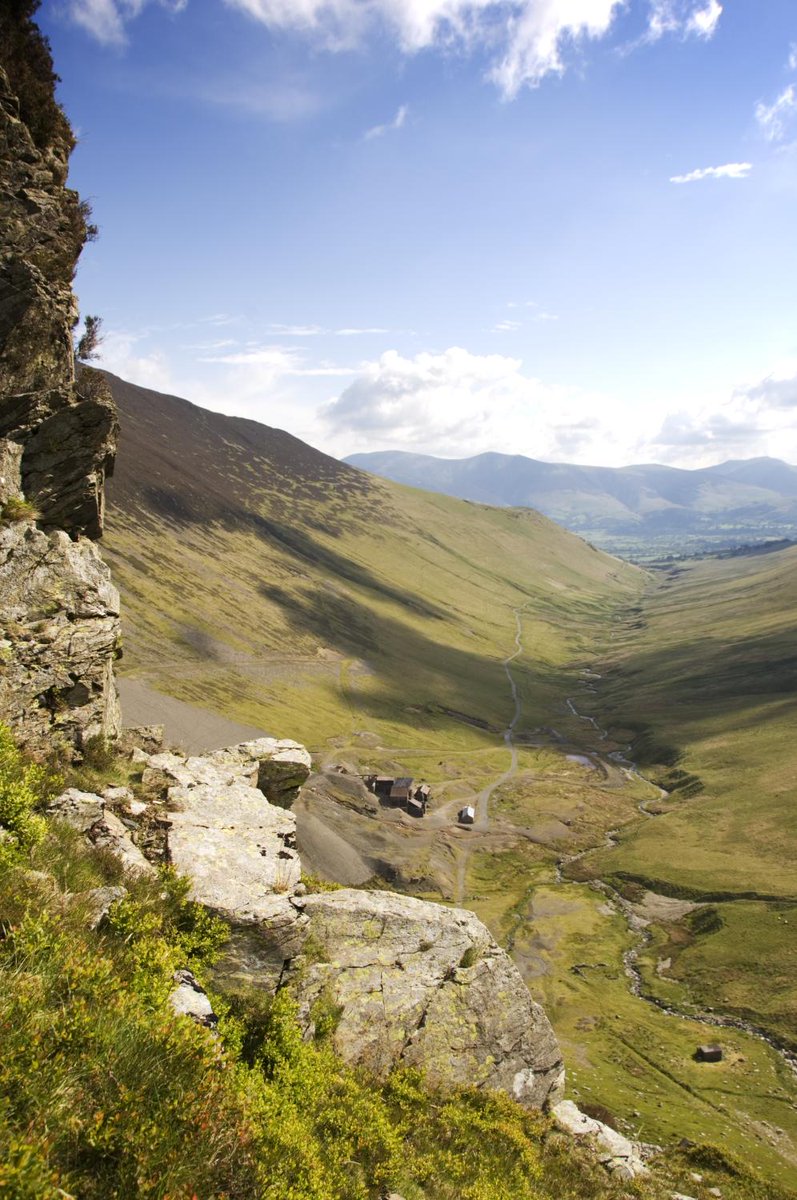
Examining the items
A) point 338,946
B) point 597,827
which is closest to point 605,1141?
point 338,946

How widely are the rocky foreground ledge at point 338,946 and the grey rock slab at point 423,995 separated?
0.05m

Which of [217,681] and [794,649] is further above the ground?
[794,649]

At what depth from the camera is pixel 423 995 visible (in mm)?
21547

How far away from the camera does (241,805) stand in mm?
22297

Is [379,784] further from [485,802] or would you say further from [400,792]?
[485,802]

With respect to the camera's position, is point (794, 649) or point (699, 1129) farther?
point (794, 649)

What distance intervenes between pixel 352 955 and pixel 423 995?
2.97m

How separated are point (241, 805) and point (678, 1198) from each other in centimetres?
2221

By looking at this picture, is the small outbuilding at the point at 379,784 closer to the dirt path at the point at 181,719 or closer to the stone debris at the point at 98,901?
the dirt path at the point at 181,719

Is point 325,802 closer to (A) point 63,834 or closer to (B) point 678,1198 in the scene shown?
(B) point 678,1198

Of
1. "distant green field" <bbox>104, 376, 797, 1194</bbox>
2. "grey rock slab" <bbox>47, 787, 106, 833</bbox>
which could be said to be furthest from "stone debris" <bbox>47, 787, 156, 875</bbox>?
"distant green field" <bbox>104, 376, 797, 1194</bbox>

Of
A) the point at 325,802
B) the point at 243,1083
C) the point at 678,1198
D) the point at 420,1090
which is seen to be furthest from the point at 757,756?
the point at 243,1083

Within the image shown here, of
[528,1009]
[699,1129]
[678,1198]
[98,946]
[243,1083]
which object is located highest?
[98,946]

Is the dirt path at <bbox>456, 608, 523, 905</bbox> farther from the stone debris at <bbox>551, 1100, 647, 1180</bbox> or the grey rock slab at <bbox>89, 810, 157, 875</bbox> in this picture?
the grey rock slab at <bbox>89, 810, 157, 875</bbox>
